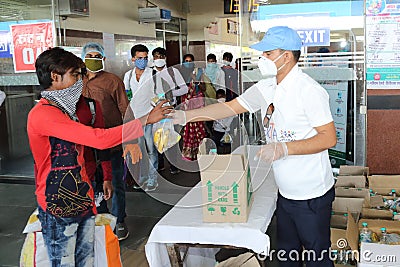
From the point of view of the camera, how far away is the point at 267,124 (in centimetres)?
209

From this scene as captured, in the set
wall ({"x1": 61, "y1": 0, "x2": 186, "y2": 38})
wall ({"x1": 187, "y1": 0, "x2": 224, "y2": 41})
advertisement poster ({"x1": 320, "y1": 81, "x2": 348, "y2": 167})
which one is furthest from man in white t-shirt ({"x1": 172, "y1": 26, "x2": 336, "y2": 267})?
wall ({"x1": 187, "y1": 0, "x2": 224, "y2": 41})

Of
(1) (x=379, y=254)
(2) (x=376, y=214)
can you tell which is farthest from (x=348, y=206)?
(1) (x=379, y=254)

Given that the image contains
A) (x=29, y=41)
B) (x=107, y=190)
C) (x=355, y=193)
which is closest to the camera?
(x=107, y=190)

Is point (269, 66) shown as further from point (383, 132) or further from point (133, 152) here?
point (383, 132)

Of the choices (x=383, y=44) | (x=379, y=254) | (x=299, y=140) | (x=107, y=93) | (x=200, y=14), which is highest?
(x=200, y=14)

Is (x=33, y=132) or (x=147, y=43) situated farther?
(x=147, y=43)

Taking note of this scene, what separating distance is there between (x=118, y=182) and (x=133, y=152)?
4.22 ft

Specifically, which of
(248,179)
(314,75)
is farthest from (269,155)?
(314,75)

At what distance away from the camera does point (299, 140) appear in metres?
1.88

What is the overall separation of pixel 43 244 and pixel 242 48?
2.65 metres

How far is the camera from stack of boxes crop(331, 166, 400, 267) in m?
2.10

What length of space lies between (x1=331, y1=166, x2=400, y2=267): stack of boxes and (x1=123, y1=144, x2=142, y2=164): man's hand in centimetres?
108

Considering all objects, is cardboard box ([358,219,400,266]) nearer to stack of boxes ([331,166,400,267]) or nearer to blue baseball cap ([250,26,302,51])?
stack of boxes ([331,166,400,267])

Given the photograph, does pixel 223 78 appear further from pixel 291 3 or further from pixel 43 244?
pixel 43 244
